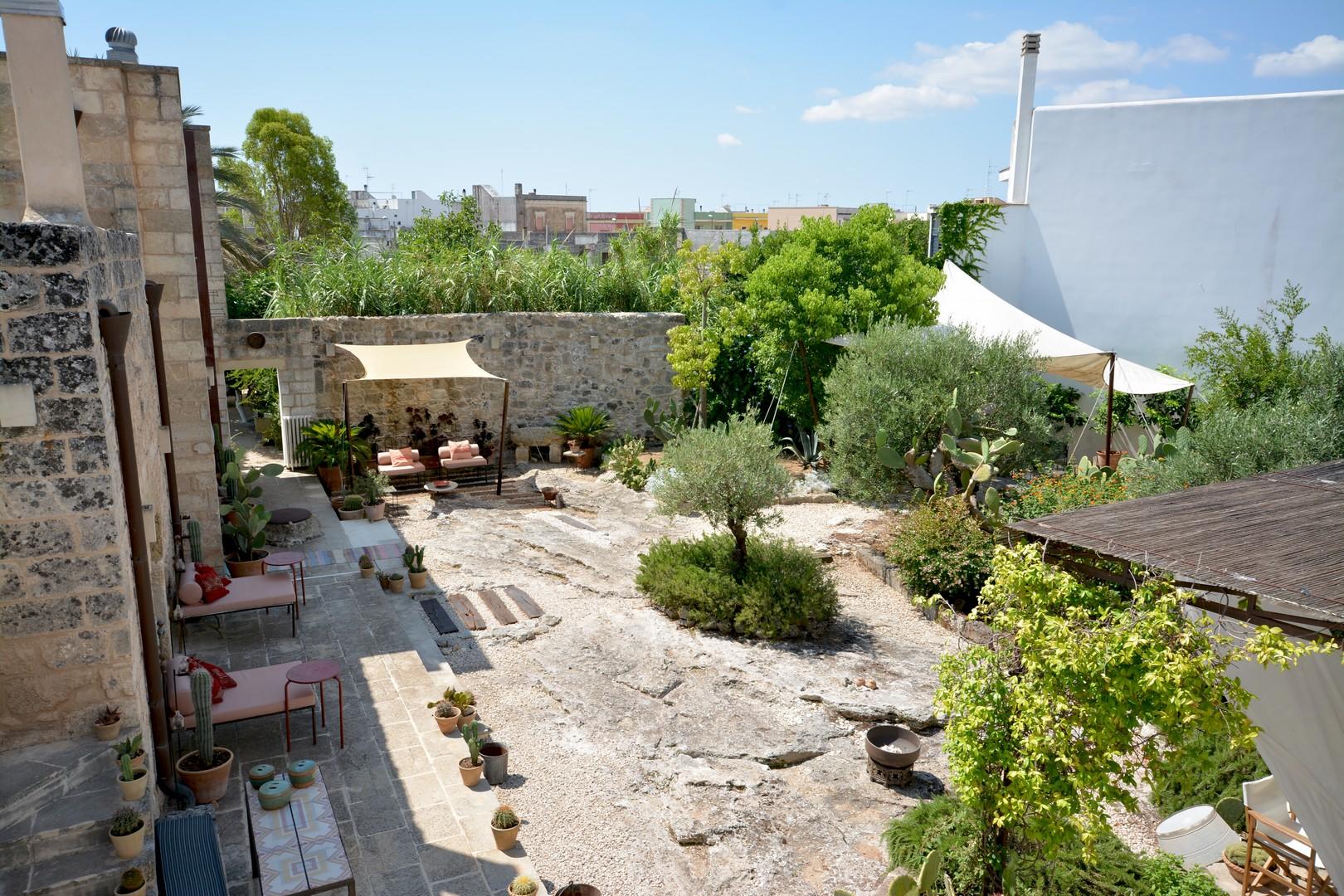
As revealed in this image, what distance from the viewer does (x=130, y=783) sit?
4.73 metres

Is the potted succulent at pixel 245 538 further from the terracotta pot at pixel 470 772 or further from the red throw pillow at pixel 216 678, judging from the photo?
the terracotta pot at pixel 470 772

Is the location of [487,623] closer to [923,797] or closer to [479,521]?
[479,521]

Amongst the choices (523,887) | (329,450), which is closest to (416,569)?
(329,450)

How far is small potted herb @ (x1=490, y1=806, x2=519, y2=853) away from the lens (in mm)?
5777

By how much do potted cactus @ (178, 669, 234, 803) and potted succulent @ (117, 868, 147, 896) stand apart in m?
1.41

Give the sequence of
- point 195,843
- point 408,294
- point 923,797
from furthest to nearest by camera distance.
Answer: point 408,294 → point 923,797 → point 195,843

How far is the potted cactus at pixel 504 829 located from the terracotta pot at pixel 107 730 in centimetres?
225

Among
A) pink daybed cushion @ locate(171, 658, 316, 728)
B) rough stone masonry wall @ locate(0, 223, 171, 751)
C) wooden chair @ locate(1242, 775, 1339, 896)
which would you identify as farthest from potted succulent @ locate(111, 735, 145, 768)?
wooden chair @ locate(1242, 775, 1339, 896)

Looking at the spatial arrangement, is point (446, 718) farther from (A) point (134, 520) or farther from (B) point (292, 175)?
(B) point (292, 175)

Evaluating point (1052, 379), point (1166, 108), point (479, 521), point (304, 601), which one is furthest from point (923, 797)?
point (1166, 108)

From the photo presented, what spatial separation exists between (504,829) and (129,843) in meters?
2.09

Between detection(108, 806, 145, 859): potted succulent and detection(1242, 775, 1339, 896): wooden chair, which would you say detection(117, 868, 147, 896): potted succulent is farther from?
detection(1242, 775, 1339, 896): wooden chair

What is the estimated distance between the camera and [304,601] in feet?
31.5

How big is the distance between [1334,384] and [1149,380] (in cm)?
244
